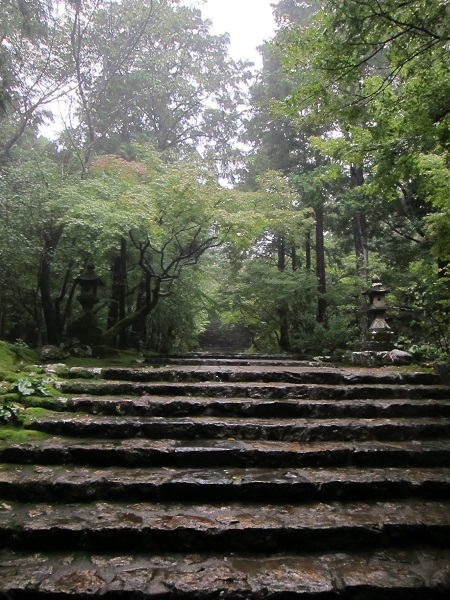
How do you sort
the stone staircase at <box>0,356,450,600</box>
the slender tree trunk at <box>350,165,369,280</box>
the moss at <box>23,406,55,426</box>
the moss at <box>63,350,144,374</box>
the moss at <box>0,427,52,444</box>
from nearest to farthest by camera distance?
the stone staircase at <box>0,356,450,600</box>, the moss at <box>0,427,52,444</box>, the moss at <box>23,406,55,426</box>, the moss at <box>63,350,144,374</box>, the slender tree trunk at <box>350,165,369,280</box>

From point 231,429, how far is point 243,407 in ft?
1.56

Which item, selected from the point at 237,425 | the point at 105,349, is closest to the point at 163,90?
the point at 105,349

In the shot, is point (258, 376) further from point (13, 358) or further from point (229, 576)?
point (13, 358)

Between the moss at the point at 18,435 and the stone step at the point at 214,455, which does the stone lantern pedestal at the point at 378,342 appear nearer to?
the stone step at the point at 214,455

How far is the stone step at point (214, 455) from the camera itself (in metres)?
3.20

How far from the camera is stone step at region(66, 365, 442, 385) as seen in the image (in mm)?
5156

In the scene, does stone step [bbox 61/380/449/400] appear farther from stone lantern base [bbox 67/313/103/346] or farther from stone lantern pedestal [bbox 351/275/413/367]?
stone lantern base [bbox 67/313/103/346]

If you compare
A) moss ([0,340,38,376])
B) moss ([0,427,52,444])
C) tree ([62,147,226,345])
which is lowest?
moss ([0,427,52,444])

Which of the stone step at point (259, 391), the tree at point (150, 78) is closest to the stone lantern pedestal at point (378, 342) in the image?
the stone step at point (259, 391)

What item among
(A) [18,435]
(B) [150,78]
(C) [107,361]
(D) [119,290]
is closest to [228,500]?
(A) [18,435]

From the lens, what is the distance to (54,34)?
11.5 metres

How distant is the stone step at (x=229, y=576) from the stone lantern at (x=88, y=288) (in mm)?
5804

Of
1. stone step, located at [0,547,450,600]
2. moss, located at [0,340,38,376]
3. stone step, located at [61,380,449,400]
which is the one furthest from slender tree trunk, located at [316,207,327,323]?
stone step, located at [0,547,450,600]

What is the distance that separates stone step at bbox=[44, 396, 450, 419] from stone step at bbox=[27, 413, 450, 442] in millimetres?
252
